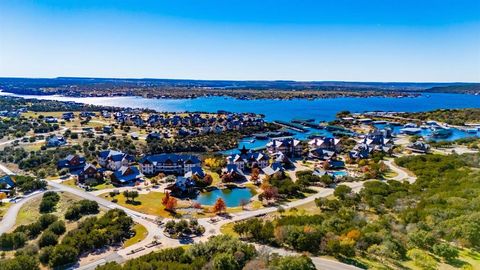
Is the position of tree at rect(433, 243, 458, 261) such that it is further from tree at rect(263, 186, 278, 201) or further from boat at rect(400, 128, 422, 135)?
boat at rect(400, 128, 422, 135)

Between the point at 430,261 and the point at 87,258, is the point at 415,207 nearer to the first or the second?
the point at 430,261

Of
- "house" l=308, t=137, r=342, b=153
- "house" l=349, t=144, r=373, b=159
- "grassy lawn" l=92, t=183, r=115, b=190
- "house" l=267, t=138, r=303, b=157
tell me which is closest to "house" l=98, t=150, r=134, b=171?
"grassy lawn" l=92, t=183, r=115, b=190

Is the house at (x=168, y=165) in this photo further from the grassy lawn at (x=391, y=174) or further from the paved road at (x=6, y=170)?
the grassy lawn at (x=391, y=174)

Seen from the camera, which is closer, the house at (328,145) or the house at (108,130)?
the house at (328,145)

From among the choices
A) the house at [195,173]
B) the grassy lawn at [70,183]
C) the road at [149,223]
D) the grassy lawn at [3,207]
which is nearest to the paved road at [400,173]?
the road at [149,223]

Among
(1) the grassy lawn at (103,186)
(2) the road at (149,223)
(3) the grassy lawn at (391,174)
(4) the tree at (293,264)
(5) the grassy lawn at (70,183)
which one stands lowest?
(1) the grassy lawn at (103,186)
